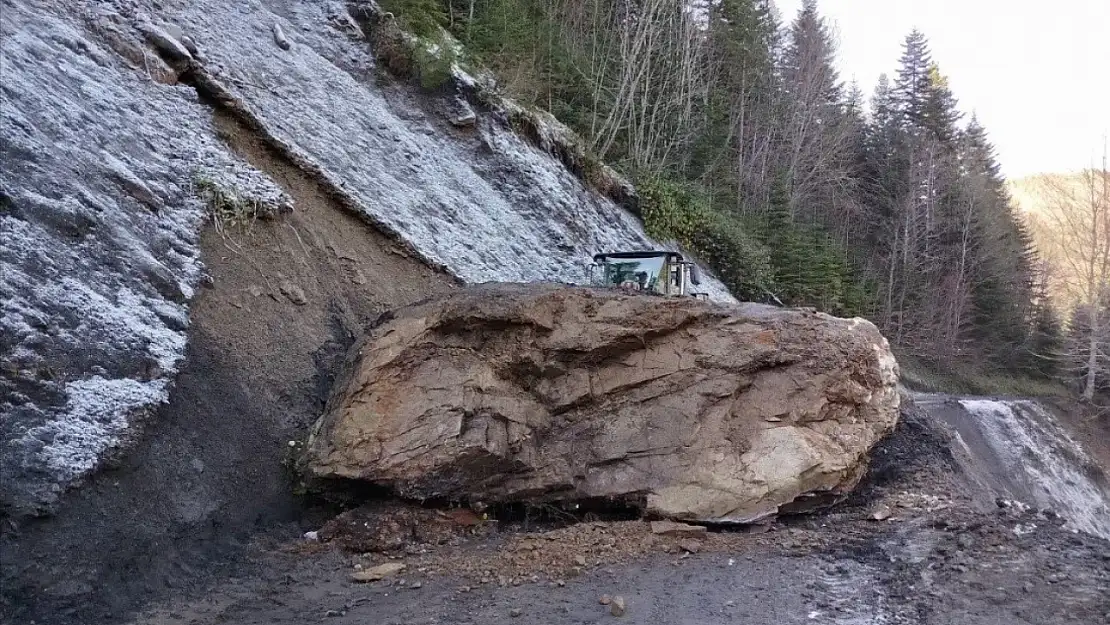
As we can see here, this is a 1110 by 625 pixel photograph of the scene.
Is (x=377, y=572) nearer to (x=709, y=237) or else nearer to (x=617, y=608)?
(x=617, y=608)

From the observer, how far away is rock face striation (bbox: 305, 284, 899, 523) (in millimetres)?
5895

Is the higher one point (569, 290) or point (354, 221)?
point (354, 221)

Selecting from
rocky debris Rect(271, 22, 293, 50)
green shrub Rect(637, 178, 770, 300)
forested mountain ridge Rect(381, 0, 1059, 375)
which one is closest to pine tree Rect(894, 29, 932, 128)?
forested mountain ridge Rect(381, 0, 1059, 375)

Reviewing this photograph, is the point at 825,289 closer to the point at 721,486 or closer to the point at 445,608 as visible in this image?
the point at 721,486

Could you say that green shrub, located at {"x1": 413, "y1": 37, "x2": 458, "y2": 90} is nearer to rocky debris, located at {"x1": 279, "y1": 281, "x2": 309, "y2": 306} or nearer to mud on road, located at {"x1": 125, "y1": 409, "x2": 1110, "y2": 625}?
rocky debris, located at {"x1": 279, "y1": 281, "x2": 309, "y2": 306}

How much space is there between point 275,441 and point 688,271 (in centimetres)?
630

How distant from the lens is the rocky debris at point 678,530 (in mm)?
5770

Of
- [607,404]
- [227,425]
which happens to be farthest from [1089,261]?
[227,425]

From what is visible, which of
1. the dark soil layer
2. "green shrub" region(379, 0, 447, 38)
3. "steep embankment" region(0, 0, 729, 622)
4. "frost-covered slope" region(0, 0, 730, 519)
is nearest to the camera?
the dark soil layer

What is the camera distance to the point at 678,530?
5.79 m

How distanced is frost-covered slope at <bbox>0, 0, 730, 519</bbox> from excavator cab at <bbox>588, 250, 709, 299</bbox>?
4.33 ft

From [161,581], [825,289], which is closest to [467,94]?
[161,581]

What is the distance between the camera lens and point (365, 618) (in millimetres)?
4406

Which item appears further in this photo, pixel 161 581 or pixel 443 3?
pixel 443 3
